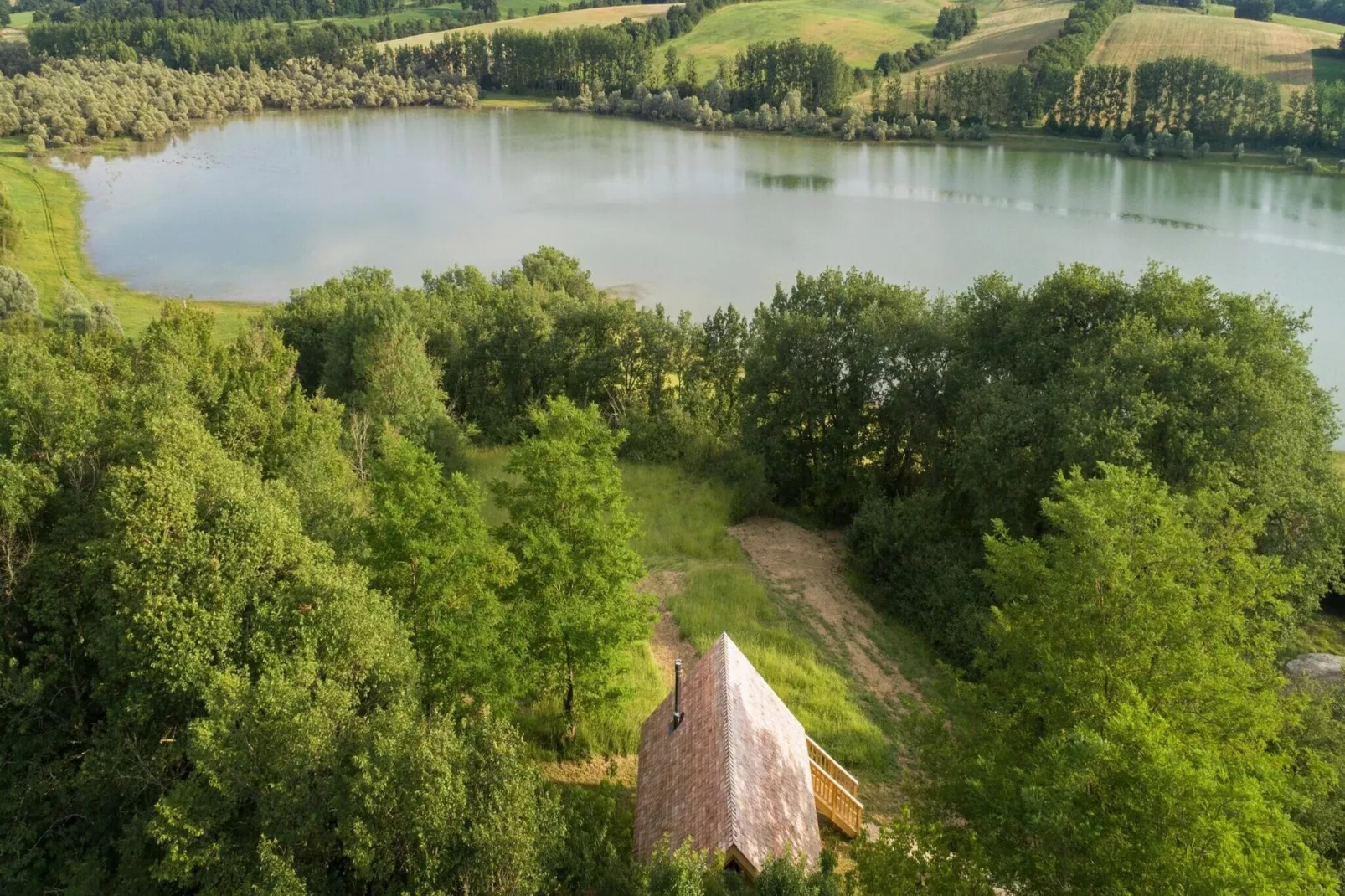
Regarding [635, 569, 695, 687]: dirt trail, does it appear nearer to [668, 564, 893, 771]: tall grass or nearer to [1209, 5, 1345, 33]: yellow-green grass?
[668, 564, 893, 771]: tall grass

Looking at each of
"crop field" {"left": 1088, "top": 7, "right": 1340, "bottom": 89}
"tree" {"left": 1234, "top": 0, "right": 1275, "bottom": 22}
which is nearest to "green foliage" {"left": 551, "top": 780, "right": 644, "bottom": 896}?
"crop field" {"left": 1088, "top": 7, "right": 1340, "bottom": 89}

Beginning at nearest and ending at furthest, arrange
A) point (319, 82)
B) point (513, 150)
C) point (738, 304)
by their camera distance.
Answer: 1. point (738, 304)
2. point (513, 150)
3. point (319, 82)

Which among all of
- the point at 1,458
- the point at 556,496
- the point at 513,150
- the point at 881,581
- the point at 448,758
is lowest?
the point at 881,581

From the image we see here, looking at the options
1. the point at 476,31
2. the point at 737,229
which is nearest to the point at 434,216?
the point at 737,229

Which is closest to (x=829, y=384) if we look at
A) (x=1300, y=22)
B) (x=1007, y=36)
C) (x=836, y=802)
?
(x=836, y=802)

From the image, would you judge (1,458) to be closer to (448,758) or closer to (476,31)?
(448,758)

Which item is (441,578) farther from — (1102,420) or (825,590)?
(1102,420)

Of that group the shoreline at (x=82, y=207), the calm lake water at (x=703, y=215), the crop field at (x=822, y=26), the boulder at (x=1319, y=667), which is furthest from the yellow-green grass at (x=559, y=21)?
the boulder at (x=1319, y=667)
